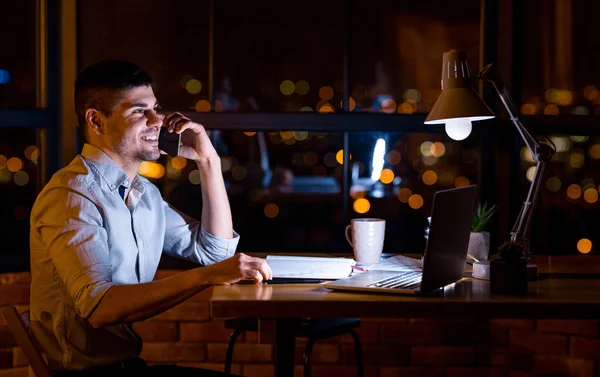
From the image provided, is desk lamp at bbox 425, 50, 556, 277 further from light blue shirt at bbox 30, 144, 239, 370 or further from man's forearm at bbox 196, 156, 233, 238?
light blue shirt at bbox 30, 144, 239, 370

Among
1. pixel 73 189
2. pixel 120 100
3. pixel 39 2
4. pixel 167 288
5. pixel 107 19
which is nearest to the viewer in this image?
pixel 167 288

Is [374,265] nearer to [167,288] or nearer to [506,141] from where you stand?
[167,288]

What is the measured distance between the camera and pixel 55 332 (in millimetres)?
1678

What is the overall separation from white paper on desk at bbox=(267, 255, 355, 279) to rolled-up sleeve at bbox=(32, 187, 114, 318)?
44 cm

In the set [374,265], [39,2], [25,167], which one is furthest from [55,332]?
[39,2]

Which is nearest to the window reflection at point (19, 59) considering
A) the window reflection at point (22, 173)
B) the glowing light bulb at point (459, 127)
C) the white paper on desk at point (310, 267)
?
the window reflection at point (22, 173)

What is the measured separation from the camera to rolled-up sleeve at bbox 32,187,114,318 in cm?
155

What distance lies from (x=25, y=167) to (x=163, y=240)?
1.02m

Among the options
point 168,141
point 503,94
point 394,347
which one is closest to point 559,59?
point 503,94

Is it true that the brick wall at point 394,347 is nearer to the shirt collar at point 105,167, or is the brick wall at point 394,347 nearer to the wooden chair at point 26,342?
the shirt collar at point 105,167

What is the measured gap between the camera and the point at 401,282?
166 centimetres

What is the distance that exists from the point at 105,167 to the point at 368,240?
0.76 meters

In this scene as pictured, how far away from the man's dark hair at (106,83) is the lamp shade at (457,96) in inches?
32.3

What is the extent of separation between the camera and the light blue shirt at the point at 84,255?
1.58 meters
